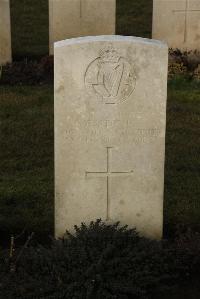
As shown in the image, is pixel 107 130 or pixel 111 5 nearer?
pixel 107 130

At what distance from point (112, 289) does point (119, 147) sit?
105cm

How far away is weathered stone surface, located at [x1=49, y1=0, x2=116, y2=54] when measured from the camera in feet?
35.1

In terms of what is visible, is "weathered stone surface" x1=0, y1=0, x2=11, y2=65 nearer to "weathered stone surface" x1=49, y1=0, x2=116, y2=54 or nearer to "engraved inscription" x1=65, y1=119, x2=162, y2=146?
"weathered stone surface" x1=49, y1=0, x2=116, y2=54

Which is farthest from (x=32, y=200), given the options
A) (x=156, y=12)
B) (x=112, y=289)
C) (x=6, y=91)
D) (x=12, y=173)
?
(x=156, y=12)

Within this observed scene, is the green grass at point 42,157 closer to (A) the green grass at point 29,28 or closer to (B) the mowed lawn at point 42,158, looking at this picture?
(B) the mowed lawn at point 42,158

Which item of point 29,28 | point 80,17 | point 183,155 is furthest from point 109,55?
point 29,28

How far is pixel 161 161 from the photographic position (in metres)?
4.88

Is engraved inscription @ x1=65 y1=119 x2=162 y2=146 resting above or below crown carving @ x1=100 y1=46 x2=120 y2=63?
below

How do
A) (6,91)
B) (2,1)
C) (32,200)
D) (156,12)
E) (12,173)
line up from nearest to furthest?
(32,200) → (12,173) → (6,91) → (2,1) → (156,12)

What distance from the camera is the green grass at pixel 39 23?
1200cm

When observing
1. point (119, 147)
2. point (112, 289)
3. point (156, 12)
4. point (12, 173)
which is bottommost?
point (112, 289)

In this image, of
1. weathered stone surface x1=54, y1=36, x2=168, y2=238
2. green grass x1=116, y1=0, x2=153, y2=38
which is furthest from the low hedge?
green grass x1=116, y1=0, x2=153, y2=38

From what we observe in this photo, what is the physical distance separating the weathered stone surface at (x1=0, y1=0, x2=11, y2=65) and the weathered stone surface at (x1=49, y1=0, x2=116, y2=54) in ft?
2.51

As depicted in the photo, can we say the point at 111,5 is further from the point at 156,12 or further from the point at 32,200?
the point at 32,200
